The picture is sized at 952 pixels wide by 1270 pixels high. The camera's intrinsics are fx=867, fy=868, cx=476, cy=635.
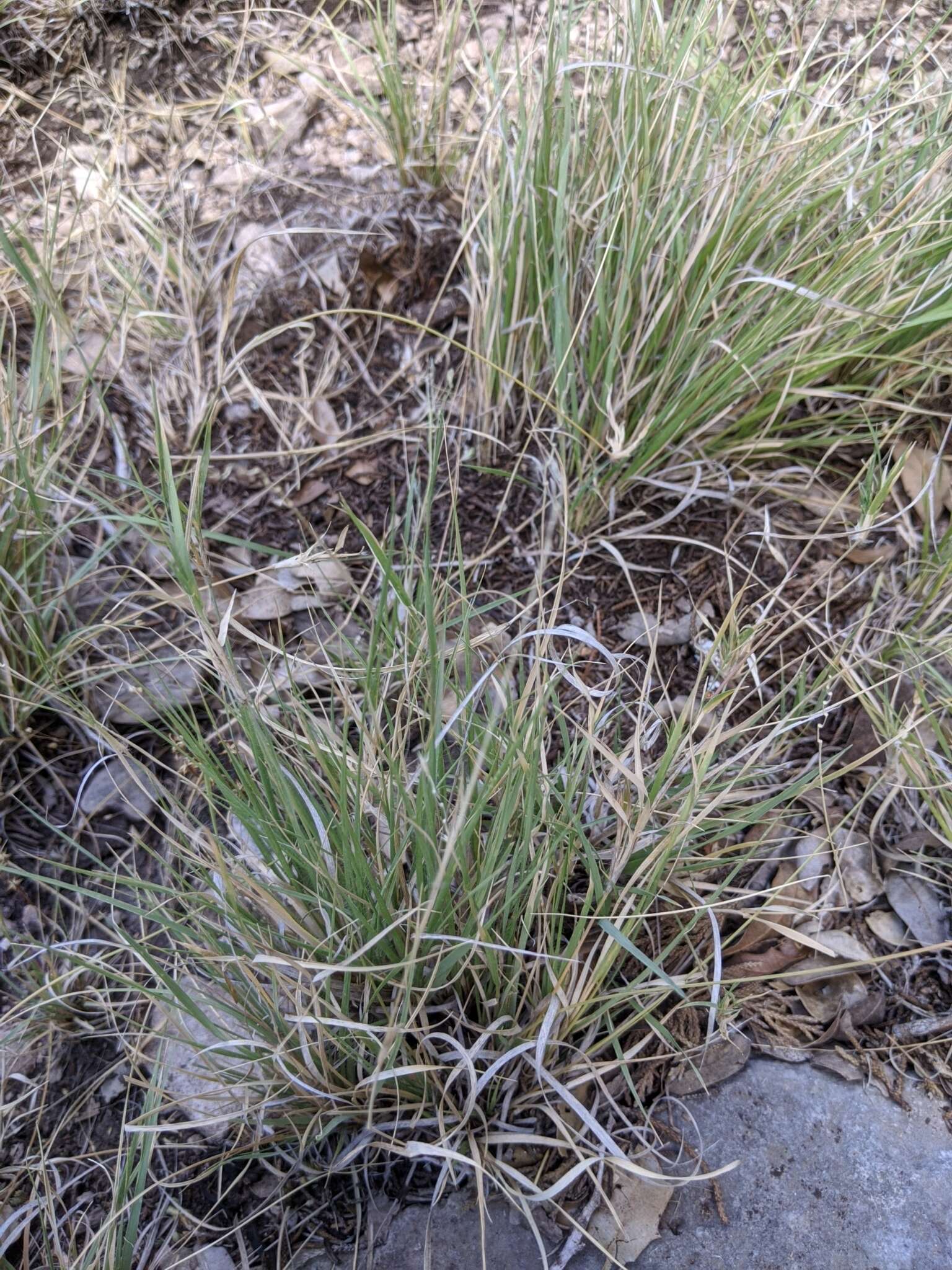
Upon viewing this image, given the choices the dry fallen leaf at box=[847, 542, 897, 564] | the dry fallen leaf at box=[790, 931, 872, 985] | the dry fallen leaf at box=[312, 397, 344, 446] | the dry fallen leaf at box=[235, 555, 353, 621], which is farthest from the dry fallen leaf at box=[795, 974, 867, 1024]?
the dry fallen leaf at box=[312, 397, 344, 446]

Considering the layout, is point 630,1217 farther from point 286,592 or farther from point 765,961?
point 286,592

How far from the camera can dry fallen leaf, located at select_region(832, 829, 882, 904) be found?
124cm

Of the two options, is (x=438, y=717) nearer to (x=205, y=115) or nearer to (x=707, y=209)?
(x=707, y=209)

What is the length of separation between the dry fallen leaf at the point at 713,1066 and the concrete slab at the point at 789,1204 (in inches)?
0.6

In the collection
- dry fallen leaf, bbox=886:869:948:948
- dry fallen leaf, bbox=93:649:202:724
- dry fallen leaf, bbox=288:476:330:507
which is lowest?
dry fallen leaf, bbox=886:869:948:948

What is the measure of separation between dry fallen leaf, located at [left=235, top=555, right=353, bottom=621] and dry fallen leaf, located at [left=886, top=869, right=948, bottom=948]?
0.95 meters

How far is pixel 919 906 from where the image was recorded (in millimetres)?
1224

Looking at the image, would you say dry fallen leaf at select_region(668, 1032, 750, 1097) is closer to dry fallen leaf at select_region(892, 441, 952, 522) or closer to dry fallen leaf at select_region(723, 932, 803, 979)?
dry fallen leaf at select_region(723, 932, 803, 979)

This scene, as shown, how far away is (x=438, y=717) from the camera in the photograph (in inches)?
36.0

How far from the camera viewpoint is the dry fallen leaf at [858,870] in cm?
124

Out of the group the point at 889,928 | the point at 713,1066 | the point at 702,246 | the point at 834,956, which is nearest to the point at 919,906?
the point at 889,928

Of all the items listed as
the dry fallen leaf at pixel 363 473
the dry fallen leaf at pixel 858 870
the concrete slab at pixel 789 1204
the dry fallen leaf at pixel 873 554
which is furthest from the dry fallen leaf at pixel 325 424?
the concrete slab at pixel 789 1204

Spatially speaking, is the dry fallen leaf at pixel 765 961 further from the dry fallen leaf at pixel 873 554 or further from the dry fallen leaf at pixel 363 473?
the dry fallen leaf at pixel 363 473

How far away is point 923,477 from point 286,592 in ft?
3.60
